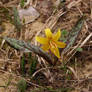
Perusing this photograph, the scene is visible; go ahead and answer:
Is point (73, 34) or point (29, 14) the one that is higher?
point (29, 14)

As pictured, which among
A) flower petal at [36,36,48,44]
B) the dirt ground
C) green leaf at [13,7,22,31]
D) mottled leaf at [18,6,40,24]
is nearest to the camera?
flower petal at [36,36,48,44]

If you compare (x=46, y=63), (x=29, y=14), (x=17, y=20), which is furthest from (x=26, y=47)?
(x=29, y=14)

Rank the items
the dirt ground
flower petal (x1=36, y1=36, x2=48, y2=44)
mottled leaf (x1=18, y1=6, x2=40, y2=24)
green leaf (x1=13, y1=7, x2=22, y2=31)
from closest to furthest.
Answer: flower petal (x1=36, y1=36, x2=48, y2=44) → the dirt ground → green leaf (x1=13, y1=7, x2=22, y2=31) → mottled leaf (x1=18, y1=6, x2=40, y2=24)

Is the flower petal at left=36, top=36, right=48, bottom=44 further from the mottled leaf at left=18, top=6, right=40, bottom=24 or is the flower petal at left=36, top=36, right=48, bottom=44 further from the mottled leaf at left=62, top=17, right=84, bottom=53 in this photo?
the mottled leaf at left=18, top=6, right=40, bottom=24

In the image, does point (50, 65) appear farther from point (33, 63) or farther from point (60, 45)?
point (60, 45)

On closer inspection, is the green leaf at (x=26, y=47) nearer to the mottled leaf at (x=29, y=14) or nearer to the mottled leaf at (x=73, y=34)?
the mottled leaf at (x=73, y=34)

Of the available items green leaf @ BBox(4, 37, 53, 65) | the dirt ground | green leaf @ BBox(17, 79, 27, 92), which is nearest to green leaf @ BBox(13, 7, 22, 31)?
the dirt ground

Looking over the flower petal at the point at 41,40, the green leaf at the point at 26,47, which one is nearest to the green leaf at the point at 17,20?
the green leaf at the point at 26,47

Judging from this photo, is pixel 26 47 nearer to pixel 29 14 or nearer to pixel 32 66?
pixel 32 66
